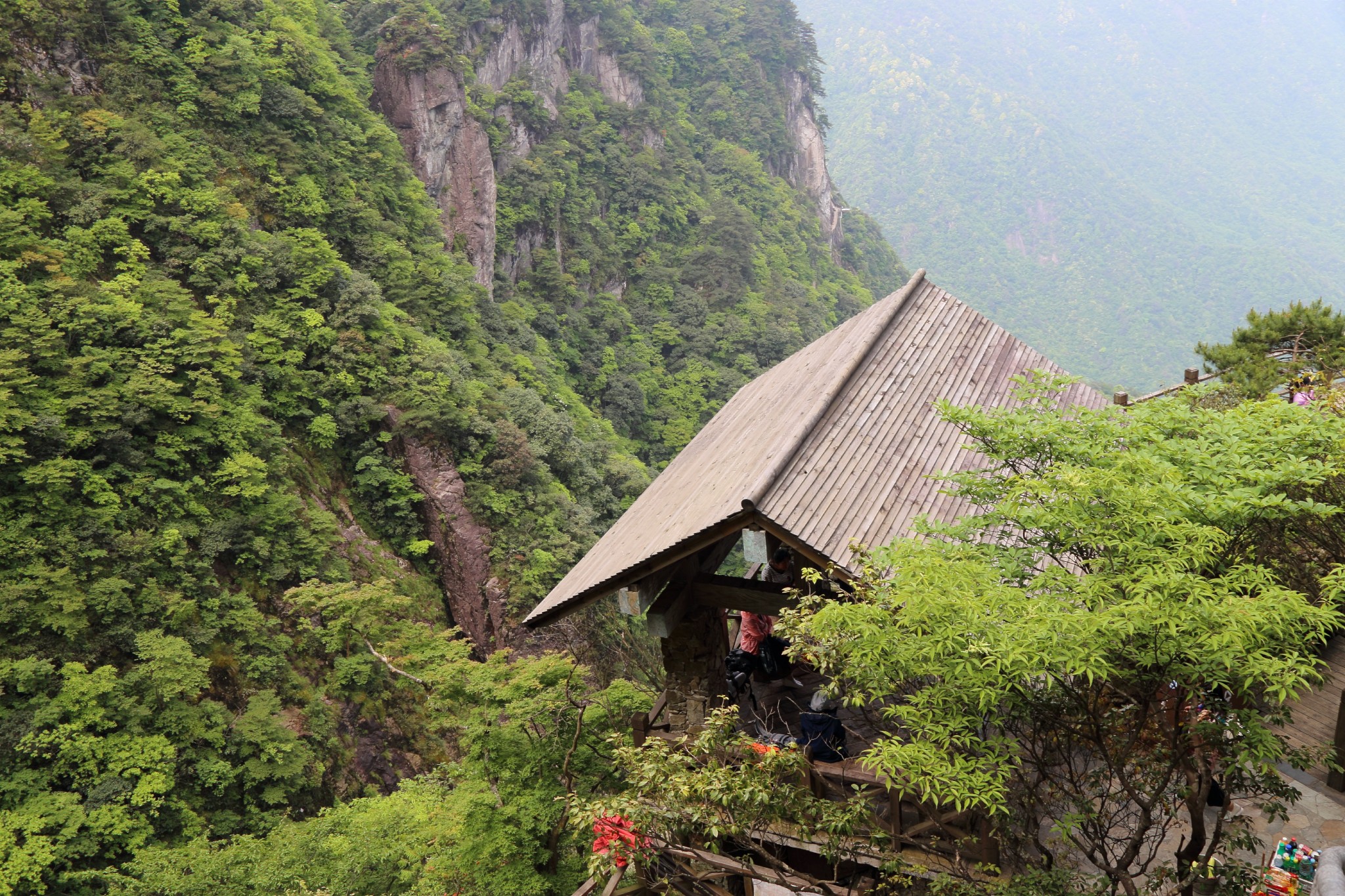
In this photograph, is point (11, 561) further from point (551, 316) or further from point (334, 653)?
point (551, 316)

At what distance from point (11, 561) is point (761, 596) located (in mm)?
17404

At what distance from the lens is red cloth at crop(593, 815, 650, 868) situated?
6.13 meters

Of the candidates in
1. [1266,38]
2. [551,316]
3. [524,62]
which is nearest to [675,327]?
[551,316]

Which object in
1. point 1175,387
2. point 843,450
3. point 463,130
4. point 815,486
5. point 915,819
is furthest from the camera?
point 463,130

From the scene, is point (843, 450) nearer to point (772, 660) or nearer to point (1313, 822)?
point (772, 660)

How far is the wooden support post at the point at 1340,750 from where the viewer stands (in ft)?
24.5

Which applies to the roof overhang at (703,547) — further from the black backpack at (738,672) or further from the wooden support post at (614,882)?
the wooden support post at (614,882)

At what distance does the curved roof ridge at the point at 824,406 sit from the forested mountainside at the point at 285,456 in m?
4.54

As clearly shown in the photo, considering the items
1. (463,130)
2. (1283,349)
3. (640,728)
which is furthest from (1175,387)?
(463,130)

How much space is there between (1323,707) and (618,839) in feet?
23.8

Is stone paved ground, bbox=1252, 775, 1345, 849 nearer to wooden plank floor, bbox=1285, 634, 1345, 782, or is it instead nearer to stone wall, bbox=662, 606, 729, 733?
wooden plank floor, bbox=1285, 634, 1345, 782

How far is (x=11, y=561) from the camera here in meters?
18.1

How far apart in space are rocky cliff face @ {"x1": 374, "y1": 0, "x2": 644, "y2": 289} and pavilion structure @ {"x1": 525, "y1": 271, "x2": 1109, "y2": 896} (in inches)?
1256

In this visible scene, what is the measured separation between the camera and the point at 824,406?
8.09 metres
